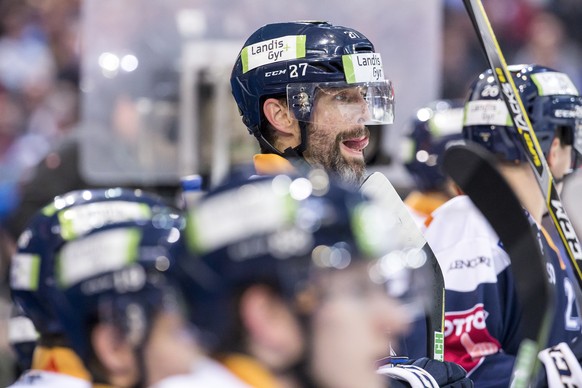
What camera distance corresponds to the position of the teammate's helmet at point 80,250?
2.06 meters

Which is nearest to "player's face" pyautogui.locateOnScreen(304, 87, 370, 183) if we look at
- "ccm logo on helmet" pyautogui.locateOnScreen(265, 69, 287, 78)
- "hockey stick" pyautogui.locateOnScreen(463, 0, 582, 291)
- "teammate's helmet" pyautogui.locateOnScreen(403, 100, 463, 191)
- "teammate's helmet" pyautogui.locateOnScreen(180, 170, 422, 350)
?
"ccm logo on helmet" pyautogui.locateOnScreen(265, 69, 287, 78)

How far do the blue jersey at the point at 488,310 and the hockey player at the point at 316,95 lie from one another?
527 millimetres

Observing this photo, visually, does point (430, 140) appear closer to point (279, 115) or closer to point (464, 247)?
point (464, 247)

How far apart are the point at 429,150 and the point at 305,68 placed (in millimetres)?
2705

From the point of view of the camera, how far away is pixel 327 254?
170cm

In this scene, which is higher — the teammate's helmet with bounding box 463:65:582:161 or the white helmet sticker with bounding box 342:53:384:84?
the white helmet sticker with bounding box 342:53:384:84

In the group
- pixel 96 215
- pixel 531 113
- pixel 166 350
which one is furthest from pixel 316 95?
pixel 166 350

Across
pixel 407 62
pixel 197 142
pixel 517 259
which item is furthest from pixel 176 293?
pixel 407 62

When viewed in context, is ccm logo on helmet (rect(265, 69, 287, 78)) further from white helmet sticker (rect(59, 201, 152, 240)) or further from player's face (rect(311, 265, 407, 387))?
player's face (rect(311, 265, 407, 387))

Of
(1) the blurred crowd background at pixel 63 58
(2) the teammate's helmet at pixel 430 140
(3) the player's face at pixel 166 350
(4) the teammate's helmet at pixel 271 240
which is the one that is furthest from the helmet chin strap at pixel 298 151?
(1) the blurred crowd background at pixel 63 58

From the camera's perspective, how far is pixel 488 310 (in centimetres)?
361

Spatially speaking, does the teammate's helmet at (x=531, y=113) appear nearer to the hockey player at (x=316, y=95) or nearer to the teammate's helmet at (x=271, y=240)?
the hockey player at (x=316, y=95)

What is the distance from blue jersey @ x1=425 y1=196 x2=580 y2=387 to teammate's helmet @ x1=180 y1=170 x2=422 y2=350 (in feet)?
6.15

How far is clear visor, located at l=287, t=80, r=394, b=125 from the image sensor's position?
10.8ft
